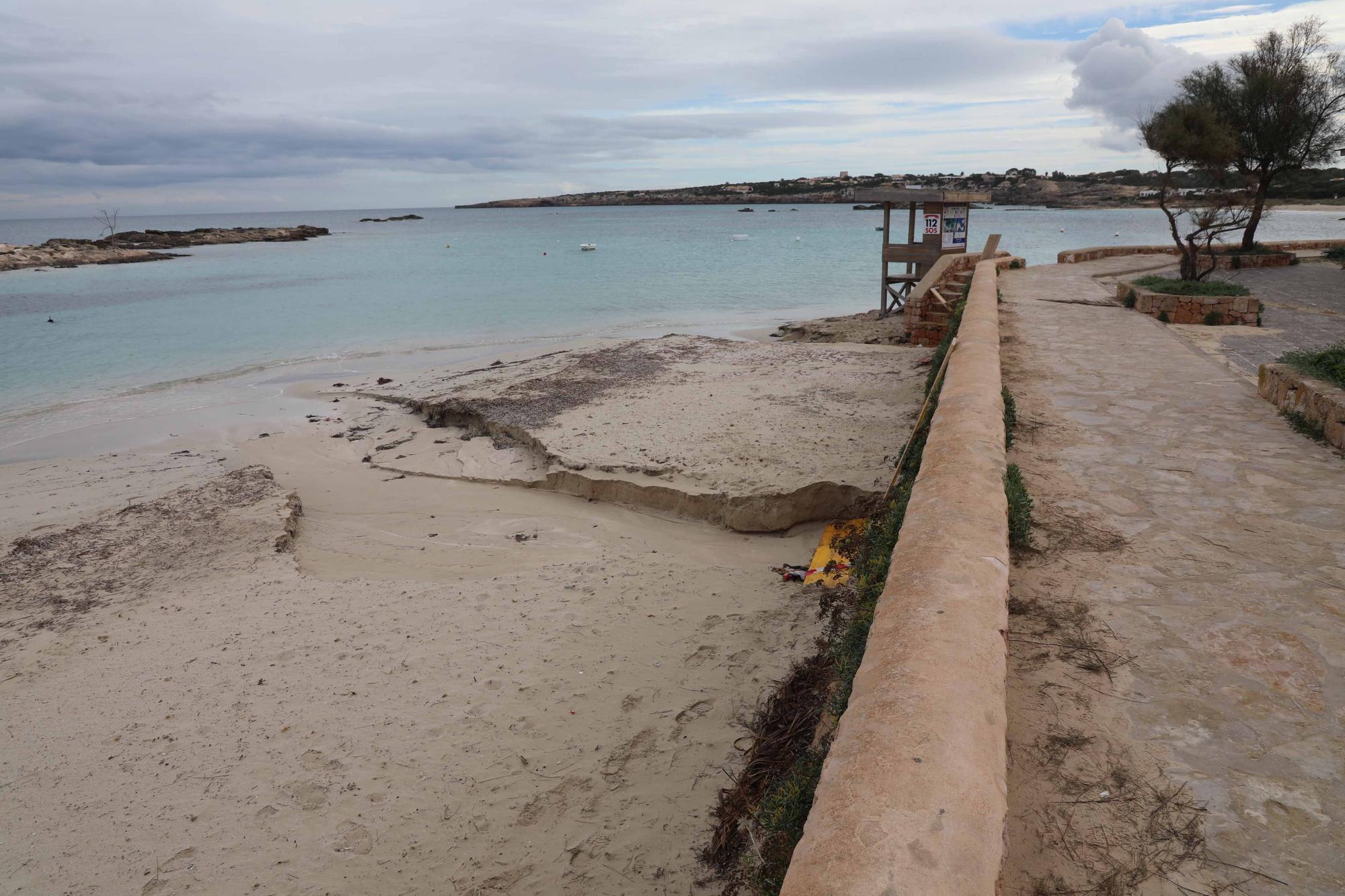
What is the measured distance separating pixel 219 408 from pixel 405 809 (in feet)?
44.2

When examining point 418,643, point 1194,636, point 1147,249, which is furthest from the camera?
point 1147,249

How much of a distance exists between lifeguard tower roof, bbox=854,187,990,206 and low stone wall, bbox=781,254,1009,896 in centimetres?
1808

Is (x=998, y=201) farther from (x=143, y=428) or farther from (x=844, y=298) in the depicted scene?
(x=143, y=428)

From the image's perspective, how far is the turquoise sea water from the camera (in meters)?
20.9

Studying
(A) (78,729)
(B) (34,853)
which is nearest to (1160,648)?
(B) (34,853)

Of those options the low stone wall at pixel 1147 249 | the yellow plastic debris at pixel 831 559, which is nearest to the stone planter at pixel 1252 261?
the low stone wall at pixel 1147 249

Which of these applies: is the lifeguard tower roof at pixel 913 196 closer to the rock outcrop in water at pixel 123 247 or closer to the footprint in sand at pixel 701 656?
the footprint in sand at pixel 701 656

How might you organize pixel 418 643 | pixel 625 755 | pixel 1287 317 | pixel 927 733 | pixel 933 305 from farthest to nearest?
pixel 933 305 < pixel 1287 317 < pixel 418 643 < pixel 625 755 < pixel 927 733

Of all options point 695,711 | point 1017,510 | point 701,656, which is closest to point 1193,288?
point 1017,510

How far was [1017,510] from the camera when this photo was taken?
13.7ft

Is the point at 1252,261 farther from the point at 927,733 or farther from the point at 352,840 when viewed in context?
the point at 352,840

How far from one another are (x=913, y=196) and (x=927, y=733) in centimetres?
2010

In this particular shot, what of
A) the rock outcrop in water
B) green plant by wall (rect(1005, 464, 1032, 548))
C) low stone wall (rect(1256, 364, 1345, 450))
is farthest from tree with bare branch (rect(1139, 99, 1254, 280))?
the rock outcrop in water

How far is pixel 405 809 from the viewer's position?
14.2 ft
